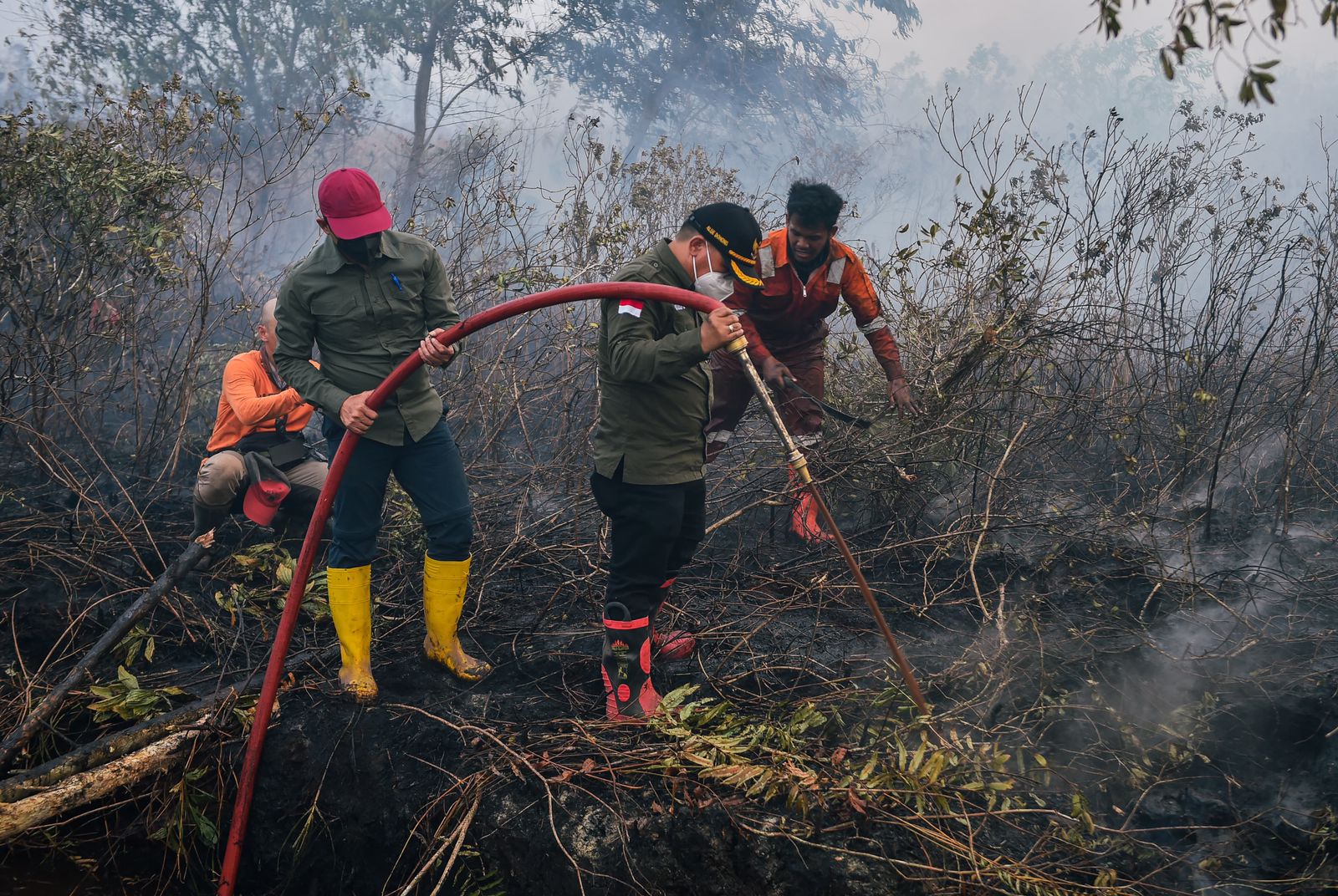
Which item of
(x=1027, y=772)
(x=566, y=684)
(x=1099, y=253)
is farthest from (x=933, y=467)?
(x=566, y=684)

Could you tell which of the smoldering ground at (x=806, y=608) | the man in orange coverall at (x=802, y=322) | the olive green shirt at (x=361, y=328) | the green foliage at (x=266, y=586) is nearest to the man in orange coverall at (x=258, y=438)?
the green foliage at (x=266, y=586)

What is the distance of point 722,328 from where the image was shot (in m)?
2.82

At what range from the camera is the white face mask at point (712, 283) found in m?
3.12

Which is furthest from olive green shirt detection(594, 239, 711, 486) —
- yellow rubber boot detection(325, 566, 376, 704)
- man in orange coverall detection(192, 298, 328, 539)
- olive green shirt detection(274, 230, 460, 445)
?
man in orange coverall detection(192, 298, 328, 539)

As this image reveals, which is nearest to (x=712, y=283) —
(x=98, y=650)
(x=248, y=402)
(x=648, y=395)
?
(x=648, y=395)

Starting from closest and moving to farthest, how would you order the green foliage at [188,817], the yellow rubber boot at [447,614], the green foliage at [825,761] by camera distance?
1. the green foliage at [825,761]
2. the green foliage at [188,817]
3. the yellow rubber boot at [447,614]

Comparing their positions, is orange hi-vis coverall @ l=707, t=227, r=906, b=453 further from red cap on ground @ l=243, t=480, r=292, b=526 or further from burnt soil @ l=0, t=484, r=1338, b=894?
red cap on ground @ l=243, t=480, r=292, b=526

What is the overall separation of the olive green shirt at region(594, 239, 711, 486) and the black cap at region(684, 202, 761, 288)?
16 centimetres

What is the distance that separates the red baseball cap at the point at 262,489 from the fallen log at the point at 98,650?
0.85 feet

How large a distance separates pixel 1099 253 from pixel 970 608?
7.48 feet

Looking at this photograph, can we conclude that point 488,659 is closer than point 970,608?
Yes

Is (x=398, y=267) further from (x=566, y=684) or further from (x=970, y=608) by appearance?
(x=970, y=608)

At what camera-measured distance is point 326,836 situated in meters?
3.22

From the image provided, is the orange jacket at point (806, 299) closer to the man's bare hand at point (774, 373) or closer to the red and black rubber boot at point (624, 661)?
the man's bare hand at point (774, 373)
